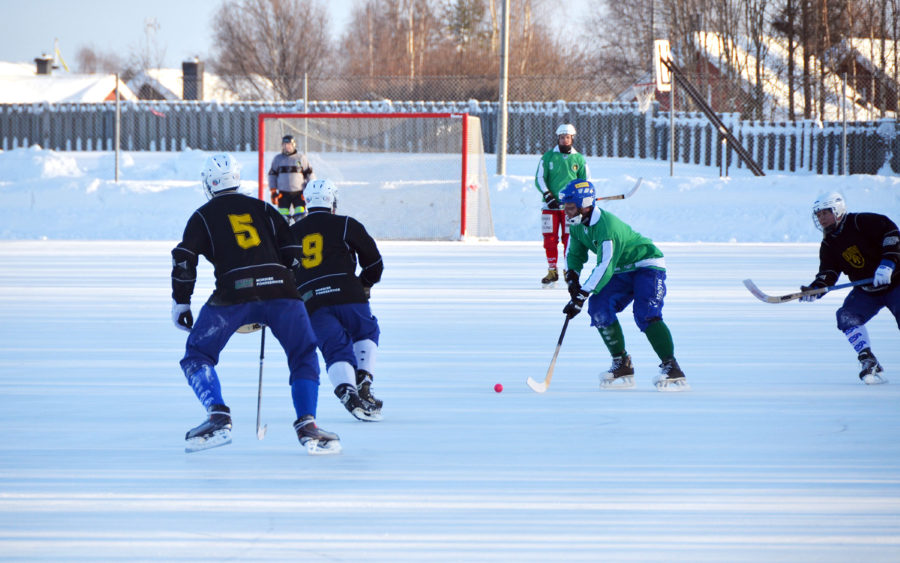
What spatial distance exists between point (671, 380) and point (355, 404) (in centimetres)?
158

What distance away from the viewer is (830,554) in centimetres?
237

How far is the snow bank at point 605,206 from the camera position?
45.1 ft

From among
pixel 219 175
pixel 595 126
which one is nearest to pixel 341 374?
pixel 219 175

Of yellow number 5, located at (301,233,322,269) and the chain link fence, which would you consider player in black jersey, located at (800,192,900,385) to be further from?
the chain link fence

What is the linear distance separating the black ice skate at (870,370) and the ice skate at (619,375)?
116 centimetres

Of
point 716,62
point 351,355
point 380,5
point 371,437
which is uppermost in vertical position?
point 380,5

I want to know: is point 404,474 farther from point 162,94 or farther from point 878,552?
point 162,94

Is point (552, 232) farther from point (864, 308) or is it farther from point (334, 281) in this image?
point (334, 281)

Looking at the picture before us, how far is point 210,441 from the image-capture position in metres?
3.29

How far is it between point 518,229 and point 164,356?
31.2 feet

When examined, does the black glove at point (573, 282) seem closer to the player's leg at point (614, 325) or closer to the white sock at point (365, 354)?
the player's leg at point (614, 325)

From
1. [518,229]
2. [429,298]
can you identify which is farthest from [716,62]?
[429,298]

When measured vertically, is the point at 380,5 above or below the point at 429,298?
above

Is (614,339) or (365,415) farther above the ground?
(614,339)
